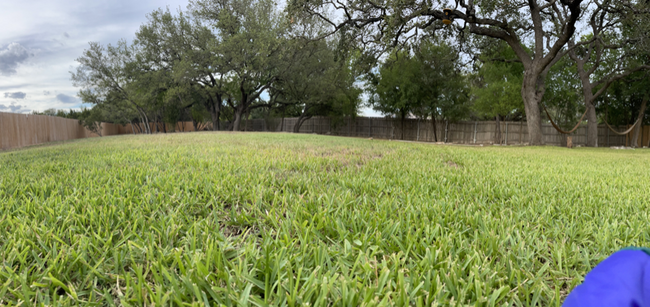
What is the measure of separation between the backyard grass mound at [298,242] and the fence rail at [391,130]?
1567cm

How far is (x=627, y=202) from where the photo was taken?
2432 millimetres

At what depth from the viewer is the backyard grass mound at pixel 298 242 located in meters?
1.08

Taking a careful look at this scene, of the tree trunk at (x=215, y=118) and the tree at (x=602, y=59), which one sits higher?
the tree at (x=602, y=59)

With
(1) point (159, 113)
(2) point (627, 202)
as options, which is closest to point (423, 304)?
(2) point (627, 202)

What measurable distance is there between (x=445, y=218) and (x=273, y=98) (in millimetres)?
29132

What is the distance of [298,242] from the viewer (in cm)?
155

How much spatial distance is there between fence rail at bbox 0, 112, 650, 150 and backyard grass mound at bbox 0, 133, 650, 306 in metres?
15.7

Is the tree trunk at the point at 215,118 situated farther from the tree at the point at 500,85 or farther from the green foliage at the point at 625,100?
the green foliage at the point at 625,100

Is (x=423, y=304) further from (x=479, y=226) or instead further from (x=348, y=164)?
(x=348, y=164)

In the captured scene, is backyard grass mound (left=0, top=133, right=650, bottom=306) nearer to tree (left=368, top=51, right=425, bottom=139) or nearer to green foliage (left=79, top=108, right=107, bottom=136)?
tree (left=368, top=51, right=425, bottom=139)

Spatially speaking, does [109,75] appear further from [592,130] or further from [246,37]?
[592,130]

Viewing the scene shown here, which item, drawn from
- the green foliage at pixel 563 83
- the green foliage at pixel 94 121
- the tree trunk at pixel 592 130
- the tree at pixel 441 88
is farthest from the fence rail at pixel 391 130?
the green foliage at pixel 94 121

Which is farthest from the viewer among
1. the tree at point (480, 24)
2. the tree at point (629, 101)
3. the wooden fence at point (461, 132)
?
the wooden fence at point (461, 132)

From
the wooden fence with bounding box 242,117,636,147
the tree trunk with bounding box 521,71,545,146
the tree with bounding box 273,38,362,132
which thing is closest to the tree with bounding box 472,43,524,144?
the wooden fence with bounding box 242,117,636,147
